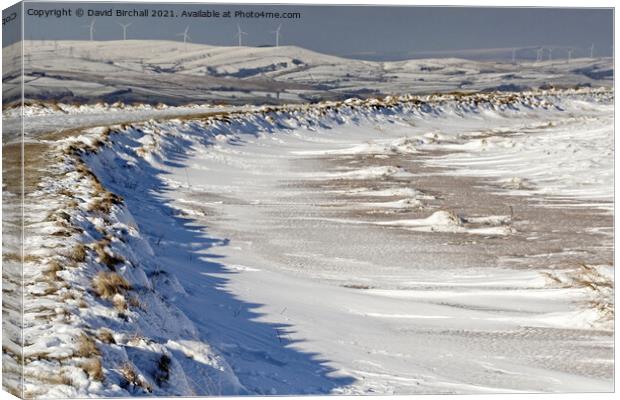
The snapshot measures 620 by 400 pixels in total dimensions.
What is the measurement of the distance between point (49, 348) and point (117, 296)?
1122 mm

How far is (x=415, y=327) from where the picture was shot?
361 inches

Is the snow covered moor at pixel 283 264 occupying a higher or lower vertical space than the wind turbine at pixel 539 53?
lower

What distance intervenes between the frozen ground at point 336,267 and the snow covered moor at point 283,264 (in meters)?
0.03

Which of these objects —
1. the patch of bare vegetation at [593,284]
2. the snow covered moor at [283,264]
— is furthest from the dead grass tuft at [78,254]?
the patch of bare vegetation at [593,284]

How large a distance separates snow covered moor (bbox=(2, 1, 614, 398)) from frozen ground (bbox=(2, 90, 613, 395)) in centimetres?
3

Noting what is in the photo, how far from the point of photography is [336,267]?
11633 mm

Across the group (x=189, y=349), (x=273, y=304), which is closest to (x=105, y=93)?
(x=273, y=304)

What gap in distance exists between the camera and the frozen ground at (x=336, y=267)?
300 inches

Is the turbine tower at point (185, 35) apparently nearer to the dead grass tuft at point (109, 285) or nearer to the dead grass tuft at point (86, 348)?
the dead grass tuft at point (109, 285)

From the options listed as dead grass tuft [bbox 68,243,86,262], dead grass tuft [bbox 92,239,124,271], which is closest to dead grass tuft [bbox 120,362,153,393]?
dead grass tuft [bbox 68,243,86,262]

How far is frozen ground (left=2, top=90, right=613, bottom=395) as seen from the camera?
761cm

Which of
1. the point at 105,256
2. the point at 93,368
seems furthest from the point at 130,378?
the point at 105,256

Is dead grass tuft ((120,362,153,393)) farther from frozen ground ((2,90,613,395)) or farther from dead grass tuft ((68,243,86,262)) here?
dead grass tuft ((68,243,86,262))

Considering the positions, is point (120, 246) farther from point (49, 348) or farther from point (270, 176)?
point (270, 176)
